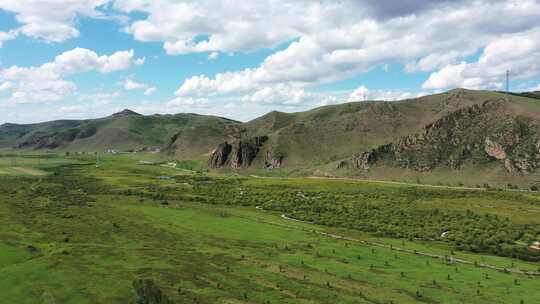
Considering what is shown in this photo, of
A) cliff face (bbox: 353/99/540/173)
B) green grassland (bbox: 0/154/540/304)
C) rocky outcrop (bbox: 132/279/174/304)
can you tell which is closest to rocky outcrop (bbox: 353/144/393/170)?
cliff face (bbox: 353/99/540/173)

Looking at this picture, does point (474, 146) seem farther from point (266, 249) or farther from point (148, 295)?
point (148, 295)

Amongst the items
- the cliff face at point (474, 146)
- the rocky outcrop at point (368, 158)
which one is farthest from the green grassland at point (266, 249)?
the rocky outcrop at point (368, 158)

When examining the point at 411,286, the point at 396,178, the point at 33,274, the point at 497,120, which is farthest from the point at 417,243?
the point at 497,120

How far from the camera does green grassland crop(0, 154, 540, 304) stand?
4297 cm

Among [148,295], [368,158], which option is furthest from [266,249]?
[368,158]

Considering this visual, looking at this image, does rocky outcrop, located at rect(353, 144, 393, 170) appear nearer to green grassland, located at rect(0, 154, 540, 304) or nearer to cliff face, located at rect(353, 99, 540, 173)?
cliff face, located at rect(353, 99, 540, 173)

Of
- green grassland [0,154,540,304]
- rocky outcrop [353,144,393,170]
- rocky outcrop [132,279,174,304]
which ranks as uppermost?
rocky outcrop [353,144,393,170]

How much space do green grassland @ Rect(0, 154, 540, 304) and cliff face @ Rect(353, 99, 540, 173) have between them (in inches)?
2172

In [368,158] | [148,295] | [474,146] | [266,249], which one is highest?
[474,146]

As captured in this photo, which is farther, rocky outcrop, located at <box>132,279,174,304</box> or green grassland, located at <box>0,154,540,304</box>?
green grassland, located at <box>0,154,540,304</box>

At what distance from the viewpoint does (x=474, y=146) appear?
18075 cm

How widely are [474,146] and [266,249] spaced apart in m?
150

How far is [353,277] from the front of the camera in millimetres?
48938

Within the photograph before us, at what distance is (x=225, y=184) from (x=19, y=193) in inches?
2748
